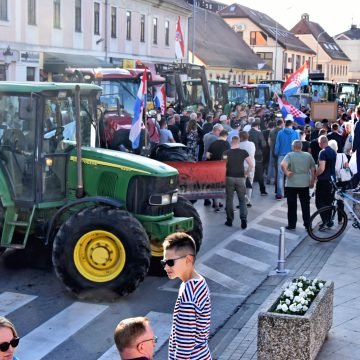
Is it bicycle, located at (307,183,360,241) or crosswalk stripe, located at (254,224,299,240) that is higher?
bicycle, located at (307,183,360,241)

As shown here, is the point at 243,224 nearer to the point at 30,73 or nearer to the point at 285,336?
the point at 285,336

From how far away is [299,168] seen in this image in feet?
46.1

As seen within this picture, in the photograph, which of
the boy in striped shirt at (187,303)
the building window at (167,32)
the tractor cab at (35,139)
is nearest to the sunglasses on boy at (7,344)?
the boy in striped shirt at (187,303)

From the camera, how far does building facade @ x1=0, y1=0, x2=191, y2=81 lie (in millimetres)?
32188

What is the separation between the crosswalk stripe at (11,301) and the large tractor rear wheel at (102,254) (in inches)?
20.1

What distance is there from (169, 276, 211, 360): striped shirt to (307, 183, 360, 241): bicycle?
8.63 meters

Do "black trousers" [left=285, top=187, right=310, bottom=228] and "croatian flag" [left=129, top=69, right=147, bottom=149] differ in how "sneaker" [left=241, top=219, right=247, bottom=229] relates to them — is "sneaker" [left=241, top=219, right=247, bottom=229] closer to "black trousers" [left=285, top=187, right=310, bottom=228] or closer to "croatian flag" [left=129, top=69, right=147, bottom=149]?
"black trousers" [left=285, top=187, right=310, bottom=228]

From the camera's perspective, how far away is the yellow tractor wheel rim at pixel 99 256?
382 inches

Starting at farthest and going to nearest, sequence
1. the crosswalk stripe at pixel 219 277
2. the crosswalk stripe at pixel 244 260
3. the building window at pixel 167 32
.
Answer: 1. the building window at pixel 167 32
2. the crosswalk stripe at pixel 244 260
3. the crosswalk stripe at pixel 219 277

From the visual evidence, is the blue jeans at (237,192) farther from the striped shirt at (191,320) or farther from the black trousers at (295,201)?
the striped shirt at (191,320)

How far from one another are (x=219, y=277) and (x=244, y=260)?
1.17m

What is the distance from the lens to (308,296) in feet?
25.0

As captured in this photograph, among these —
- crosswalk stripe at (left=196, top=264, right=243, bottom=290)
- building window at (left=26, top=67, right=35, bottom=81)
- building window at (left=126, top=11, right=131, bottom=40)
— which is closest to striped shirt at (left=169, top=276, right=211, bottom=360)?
crosswalk stripe at (left=196, top=264, right=243, bottom=290)

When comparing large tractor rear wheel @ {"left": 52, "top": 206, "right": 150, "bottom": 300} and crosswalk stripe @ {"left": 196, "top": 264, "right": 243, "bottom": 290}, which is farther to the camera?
crosswalk stripe @ {"left": 196, "top": 264, "right": 243, "bottom": 290}
